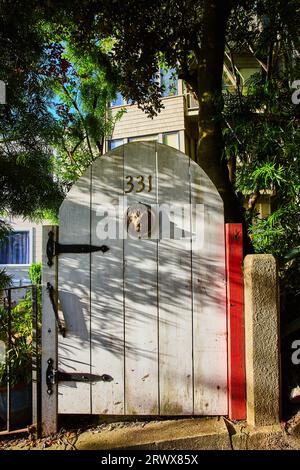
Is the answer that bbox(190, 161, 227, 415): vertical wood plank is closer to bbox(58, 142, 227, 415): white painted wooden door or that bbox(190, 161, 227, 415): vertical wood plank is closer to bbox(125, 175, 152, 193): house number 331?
bbox(58, 142, 227, 415): white painted wooden door

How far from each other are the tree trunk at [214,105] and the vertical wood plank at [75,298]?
3.92ft

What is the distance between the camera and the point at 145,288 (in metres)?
2.09

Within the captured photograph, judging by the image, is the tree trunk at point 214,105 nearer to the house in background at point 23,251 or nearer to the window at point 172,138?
the window at point 172,138

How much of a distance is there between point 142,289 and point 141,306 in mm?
107

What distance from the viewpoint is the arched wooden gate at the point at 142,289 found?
6.71 ft

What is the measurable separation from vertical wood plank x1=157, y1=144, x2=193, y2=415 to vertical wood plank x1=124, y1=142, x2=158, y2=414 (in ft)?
0.15

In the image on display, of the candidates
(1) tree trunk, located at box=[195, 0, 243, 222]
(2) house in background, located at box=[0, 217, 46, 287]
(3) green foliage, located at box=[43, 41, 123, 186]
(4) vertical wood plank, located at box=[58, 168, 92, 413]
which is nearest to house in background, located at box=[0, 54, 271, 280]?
(2) house in background, located at box=[0, 217, 46, 287]

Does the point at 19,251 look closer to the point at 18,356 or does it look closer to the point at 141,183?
the point at 18,356

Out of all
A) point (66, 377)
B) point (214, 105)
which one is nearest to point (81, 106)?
point (214, 105)

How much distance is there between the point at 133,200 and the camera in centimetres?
213

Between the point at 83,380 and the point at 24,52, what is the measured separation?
9.66 ft
